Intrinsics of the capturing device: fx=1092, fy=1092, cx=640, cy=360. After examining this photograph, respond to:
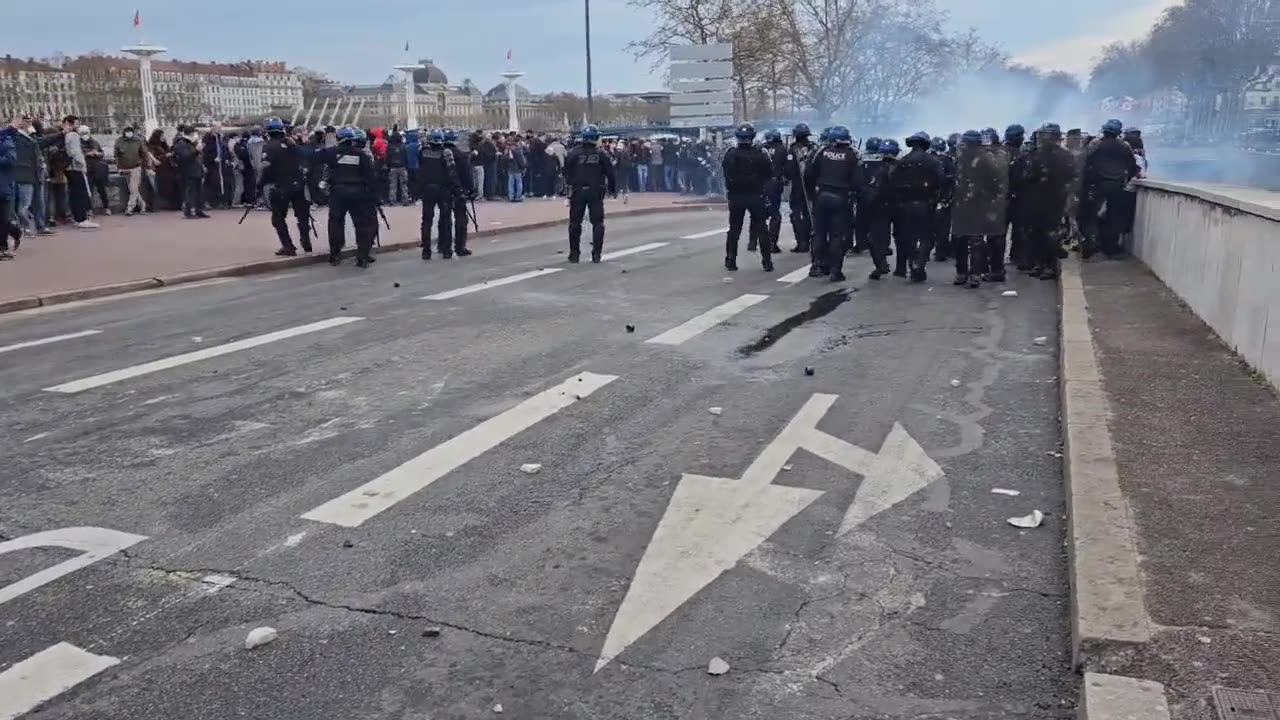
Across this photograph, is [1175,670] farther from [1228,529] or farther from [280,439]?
[280,439]

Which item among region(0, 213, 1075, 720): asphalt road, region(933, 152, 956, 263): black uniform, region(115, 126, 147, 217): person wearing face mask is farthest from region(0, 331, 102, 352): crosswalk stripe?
region(115, 126, 147, 217): person wearing face mask

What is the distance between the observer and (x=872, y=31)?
1905 inches

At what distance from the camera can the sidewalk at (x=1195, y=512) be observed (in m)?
3.49

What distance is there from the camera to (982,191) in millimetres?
13016

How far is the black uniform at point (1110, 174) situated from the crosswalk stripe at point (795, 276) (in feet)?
12.3

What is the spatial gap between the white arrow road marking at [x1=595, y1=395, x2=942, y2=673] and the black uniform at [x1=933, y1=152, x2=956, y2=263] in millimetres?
7672

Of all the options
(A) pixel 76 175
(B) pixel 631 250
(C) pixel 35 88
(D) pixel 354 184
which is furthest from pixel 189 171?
(C) pixel 35 88

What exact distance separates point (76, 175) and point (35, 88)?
325 feet

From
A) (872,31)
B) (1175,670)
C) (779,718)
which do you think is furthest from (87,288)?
(872,31)

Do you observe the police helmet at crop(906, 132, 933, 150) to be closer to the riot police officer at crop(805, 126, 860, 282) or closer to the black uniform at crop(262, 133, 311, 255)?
the riot police officer at crop(805, 126, 860, 282)

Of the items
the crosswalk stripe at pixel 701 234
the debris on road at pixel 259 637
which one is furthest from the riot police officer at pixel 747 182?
the debris on road at pixel 259 637

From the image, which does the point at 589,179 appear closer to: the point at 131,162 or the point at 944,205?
the point at 944,205

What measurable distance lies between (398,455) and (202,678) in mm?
2605

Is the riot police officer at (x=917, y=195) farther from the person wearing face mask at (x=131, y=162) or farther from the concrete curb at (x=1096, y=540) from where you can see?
the person wearing face mask at (x=131, y=162)
